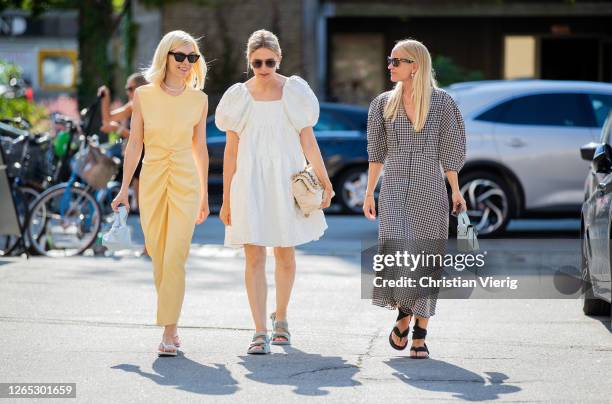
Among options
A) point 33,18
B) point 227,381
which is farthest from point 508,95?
point 33,18

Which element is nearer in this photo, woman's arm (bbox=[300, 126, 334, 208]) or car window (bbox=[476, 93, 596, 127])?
woman's arm (bbox=[300, 126, 334, 208])

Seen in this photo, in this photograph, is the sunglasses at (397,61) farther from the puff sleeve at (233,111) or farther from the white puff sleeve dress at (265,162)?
the puff sleeve at (233,111)

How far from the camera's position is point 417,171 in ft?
25.8

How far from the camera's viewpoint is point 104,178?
13516mm

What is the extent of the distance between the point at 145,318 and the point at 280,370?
218 cm

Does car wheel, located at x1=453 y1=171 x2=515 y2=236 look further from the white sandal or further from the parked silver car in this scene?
the white sandal

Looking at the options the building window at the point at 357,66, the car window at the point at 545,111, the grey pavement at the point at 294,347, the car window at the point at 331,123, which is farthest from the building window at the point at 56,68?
the grey pavement at the point at 294,347

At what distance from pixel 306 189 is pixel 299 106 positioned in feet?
1.59

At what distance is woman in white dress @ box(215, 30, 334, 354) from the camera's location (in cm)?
802

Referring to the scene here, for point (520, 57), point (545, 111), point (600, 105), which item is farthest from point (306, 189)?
point (520, 57)

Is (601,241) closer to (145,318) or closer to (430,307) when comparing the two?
(430,307)

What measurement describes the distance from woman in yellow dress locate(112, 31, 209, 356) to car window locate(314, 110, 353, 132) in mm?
10863

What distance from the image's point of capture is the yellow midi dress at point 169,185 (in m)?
8.00

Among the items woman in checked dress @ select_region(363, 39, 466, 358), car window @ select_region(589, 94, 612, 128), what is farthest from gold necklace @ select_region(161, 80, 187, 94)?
car window @ select_region(589, 94, 612, 128)
